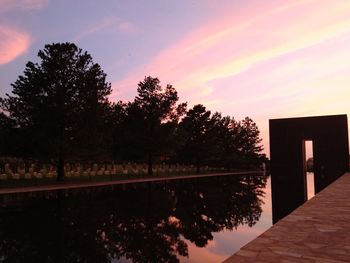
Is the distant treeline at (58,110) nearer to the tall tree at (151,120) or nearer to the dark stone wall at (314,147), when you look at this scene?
the tall tree at (151,120)

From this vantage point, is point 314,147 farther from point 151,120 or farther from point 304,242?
point 304,242

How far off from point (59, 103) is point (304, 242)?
950 inches

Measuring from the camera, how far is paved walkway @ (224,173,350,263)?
18.1 feet

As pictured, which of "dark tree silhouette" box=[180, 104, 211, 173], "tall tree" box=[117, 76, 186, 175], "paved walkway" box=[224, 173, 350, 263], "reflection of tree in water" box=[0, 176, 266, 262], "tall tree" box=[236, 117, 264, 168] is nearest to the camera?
"paved walkway" box=[224, 173, 350, 263]

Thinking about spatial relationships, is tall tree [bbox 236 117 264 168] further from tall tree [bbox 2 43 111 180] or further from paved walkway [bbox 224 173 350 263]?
paved walkway [bbox 224 173 350 263]

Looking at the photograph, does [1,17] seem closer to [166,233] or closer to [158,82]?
[166,233]

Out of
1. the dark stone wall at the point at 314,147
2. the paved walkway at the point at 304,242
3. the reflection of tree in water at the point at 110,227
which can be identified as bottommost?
the reflection of tree in water at the point at 110,227

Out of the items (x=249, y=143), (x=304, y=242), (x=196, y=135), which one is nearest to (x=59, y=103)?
(x=304, y=242)

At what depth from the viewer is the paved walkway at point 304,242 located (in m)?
5.51

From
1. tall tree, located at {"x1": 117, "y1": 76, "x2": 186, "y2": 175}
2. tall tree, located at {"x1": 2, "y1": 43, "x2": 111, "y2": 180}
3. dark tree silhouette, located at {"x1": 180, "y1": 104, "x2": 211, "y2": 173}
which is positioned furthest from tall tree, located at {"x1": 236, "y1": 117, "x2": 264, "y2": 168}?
tall tree, located at {"x1": 2, "y1": 43, "x2": 111, "y2": 180}

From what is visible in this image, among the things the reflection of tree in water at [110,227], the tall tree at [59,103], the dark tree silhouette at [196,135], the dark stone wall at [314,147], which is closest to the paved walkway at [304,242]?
the reflection of tree in water at [110,227]

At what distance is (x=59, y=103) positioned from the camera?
2750 cm

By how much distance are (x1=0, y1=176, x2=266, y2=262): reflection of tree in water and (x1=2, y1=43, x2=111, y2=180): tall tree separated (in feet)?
38.2

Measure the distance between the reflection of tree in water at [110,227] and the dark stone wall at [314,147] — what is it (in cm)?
1814
